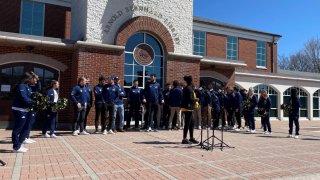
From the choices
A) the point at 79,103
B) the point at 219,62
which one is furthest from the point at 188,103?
the point at 219,62

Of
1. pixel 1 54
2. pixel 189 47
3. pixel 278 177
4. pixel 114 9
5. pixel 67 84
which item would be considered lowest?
pixel 278 177

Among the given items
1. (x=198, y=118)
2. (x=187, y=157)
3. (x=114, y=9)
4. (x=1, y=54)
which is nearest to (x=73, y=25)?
(x=114, y=9)

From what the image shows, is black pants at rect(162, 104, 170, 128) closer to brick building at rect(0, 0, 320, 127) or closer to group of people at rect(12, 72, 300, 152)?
group of people at rect(12, 72, 300, 152)

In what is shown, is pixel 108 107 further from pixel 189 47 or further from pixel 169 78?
pixel 189 47

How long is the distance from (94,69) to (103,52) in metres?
0.84

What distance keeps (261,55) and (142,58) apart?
60.4 feet

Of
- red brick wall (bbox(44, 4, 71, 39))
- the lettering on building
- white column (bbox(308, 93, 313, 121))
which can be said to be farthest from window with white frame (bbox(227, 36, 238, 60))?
red brick wall (bbox(44, 4, 71, 39))

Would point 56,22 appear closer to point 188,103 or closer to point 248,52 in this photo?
point 188,103

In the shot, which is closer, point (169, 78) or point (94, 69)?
point (94, 69)

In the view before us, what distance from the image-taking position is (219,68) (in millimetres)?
18297

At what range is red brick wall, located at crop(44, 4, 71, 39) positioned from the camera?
20.5 metres

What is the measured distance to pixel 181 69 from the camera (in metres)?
15.8

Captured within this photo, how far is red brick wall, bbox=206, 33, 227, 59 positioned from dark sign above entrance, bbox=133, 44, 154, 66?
12.5 metres

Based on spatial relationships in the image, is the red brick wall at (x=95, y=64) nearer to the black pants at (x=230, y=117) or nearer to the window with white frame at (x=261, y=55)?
the black pants at (x=230, y=117)
